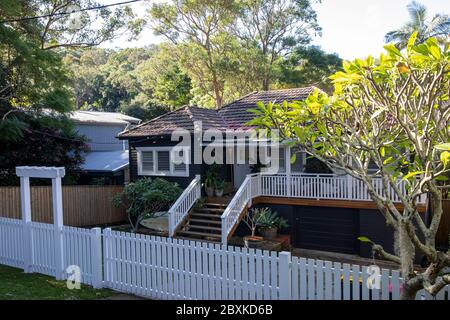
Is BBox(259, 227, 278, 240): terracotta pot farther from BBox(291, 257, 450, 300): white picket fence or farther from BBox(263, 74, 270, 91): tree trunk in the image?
BBox(263, 74, 270, 91): tree trunk

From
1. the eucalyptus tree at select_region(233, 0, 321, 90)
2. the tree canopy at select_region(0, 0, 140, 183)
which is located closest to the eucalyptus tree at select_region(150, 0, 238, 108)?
the eucalyptus tree at select_region(233, 0, 321, 90)

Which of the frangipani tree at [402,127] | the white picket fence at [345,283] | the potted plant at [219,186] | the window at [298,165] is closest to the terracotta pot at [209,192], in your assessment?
the potted plant at [219,186]

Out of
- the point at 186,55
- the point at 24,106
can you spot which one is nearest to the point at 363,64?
the point at 24,106

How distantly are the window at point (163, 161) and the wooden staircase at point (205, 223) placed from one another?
6.50 feet

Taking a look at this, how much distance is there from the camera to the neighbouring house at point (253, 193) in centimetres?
1408

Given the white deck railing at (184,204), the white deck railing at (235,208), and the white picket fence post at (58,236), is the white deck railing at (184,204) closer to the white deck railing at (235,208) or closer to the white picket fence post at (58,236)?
Result: the white deck railing at (235,208)

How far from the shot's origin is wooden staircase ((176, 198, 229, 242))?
47.1 feet

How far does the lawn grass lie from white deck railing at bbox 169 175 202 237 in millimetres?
5407

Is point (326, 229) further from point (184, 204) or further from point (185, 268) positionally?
point (185, 268)

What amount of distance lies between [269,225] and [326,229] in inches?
81.7

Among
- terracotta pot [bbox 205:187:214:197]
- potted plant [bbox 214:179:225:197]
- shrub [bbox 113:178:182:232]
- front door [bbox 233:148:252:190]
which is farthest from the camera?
front door [bbox 233:148:252:190]

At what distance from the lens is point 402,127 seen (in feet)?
17.9

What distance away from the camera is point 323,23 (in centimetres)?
3475

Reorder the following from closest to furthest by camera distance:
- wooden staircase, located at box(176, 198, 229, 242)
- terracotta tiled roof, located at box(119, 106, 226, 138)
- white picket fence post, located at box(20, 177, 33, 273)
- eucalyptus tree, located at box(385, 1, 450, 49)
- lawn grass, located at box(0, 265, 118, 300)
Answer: lawn grass, located at box(0, 265, 118, 300)
white picket fence post, located at box(20, 177, 33, 273)
wooden staircase, located at box(176, 198, 229, 242)
terracotta tiled roof, located at box(119, 106, 226, 138)
eucalyptus tree, located at box(385, 1, 450, 49)
